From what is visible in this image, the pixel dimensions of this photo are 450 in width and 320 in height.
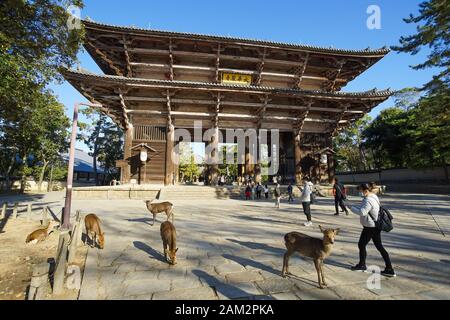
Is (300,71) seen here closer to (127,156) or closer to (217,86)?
(217,86)

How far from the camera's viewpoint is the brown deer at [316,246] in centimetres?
370

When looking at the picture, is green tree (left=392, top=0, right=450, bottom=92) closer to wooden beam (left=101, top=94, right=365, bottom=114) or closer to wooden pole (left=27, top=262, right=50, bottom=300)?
wooden beam (left=101, top=94, right=365, bottom=114)

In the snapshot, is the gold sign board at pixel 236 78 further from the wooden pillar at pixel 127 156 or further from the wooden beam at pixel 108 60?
the wooden pillar at pixel 127 156

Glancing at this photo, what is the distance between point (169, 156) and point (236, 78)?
26.9 feet

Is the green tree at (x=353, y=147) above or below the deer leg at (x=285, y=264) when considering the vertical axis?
above

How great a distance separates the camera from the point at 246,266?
446cm

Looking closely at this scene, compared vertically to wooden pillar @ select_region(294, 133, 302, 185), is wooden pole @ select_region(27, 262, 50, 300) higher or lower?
lower

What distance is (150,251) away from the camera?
17.5ft

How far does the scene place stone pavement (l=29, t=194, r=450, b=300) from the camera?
11.4 ft

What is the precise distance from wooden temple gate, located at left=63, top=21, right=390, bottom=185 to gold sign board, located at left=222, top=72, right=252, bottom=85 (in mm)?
75

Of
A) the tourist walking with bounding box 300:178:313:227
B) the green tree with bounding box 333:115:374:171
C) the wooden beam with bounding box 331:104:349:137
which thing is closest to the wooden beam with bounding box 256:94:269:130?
the wooden beam with bounding box 331:104:349:137

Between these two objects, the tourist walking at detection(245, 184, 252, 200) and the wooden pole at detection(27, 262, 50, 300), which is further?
the tourist walking at detection(245, 184, 252, 200)

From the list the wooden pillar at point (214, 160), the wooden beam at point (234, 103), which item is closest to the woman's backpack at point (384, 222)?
the wooden pillar at point (214, 160)

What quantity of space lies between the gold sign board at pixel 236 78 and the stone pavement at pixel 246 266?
14327 millimetres
